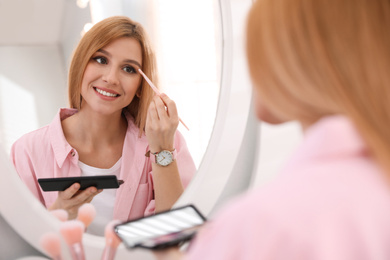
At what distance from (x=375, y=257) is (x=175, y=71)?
656mm

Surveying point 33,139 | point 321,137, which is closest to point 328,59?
point 321,137

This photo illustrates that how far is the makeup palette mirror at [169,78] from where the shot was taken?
870 millimetres

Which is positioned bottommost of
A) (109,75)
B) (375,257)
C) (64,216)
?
(64,216)

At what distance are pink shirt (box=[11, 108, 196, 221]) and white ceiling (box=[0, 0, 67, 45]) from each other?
5.5 inches

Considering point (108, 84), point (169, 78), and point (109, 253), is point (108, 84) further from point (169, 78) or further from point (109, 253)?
point (109, 253)

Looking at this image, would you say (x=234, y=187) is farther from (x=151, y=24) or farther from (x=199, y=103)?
(x=151, y=24)

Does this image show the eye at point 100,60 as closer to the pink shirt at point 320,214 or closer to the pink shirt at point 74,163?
the pink shirt at point 74,163

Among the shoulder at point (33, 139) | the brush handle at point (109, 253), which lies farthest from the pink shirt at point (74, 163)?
the brush handle at point (109, 253)

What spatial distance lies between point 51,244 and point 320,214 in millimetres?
610

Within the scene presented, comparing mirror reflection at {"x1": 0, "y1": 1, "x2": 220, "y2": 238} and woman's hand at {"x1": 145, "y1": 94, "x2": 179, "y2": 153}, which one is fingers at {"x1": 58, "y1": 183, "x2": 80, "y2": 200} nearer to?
mirror reflection at {"x1": 0, "y1": 1, "x2": 220, "y2": 238}

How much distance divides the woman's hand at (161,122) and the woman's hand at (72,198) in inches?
5.9

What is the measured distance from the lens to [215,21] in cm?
98

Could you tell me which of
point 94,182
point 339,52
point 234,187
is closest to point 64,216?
point 94,182

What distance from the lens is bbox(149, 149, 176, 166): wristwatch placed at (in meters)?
0.97
